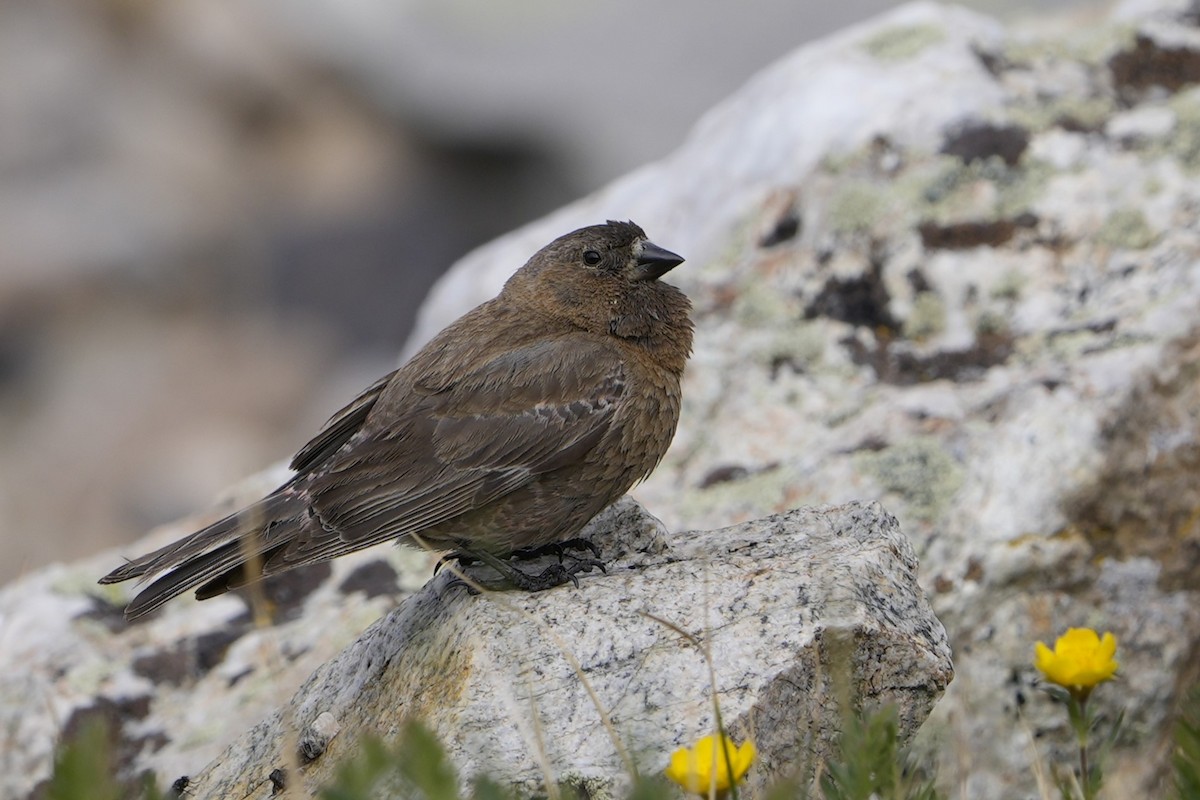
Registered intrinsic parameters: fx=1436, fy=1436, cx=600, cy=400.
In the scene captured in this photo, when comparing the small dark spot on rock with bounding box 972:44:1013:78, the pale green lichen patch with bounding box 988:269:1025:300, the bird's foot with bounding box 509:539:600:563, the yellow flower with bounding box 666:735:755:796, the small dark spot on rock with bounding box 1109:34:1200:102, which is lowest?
the yellow flower with bounding box 666:735:755:796

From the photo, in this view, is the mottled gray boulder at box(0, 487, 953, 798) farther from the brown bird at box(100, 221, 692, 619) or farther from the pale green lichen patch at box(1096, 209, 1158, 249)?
the pale green lichen patch at box(1096, 209, 1158, 249)

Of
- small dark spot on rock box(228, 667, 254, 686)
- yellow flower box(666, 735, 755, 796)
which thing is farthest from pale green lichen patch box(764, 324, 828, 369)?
yellow flower box(666, 735, 755, 796)

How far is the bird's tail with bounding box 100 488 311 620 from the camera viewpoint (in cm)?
495

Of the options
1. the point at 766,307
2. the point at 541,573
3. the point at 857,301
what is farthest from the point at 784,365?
the point at 541,573

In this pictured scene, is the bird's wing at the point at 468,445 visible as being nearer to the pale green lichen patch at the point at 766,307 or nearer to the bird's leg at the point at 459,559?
the bird's leg at the point at 459,559

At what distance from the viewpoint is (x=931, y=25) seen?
8078mm

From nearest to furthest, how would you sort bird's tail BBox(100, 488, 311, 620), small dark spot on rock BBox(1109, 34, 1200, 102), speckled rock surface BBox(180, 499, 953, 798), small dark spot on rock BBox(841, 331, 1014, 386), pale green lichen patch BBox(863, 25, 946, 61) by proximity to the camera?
speckled rock surface BBox(180, 499, 953, 798) < bird's tail BBox(100, 488, 311, 620) < small dark spot on rock BBox(841, 331, 1014, 386) < small dark spot on rock BBox(1109, 34, 1200, 102) < pale green lichen patch BBox(863, 25, 946, 61)

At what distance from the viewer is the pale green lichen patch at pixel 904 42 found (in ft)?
26.1

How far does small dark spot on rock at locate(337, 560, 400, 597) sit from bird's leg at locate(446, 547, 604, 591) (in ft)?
4.51

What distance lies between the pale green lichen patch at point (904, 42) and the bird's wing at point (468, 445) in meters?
3.35

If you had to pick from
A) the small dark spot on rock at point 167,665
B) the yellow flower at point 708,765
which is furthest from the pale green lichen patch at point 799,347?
the yellow flower at point 708,765

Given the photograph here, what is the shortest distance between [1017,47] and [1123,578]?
3720mm

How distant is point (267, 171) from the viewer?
17.7 m

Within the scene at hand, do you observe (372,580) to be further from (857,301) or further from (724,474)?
(857,301)
